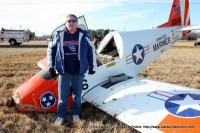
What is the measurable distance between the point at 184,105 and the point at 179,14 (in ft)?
20.5

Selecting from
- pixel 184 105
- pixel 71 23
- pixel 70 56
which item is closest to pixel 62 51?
pixel 70 56

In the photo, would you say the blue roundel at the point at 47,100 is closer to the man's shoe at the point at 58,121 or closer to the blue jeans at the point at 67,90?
the blue jeans at the point at 67,90

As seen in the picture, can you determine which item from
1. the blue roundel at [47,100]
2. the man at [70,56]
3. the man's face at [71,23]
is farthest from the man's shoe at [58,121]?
the man's face at [71,23]

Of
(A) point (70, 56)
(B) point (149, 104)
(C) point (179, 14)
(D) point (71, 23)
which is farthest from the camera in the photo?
(C) point (179, 14)

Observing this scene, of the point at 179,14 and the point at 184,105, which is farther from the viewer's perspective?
the point at 179,14

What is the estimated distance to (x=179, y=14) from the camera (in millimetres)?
9867

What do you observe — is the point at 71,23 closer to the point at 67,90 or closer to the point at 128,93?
the point at 67,90

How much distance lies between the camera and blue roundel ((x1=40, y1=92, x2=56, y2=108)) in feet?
17.2

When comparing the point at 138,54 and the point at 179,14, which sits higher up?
the point at 179,14

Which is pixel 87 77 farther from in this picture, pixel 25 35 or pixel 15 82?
pixel 25 35

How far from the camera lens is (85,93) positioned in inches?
224

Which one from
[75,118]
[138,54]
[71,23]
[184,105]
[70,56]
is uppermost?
[71,23]

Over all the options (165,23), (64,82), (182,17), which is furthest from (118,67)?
(182,17)

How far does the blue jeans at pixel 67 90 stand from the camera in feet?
15.9
